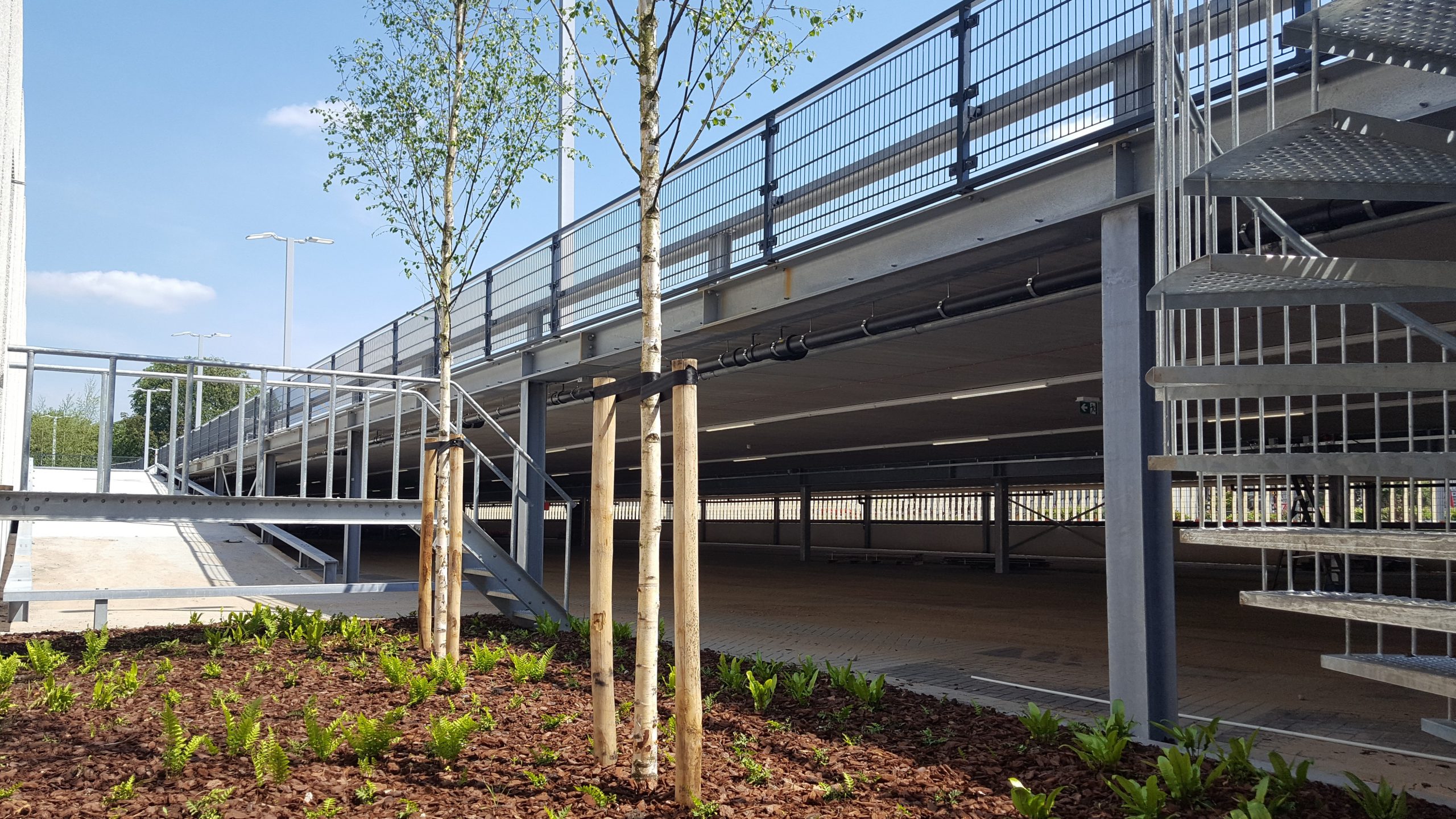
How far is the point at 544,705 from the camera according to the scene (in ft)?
22.4

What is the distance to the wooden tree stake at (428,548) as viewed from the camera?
29.2 feet

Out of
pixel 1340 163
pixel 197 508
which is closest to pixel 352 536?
pixel 197 508

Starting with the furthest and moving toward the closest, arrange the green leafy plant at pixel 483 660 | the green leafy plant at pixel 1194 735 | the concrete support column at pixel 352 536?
the concrete support column at pixel 352 536 < the green leafy plant at pixel 483 660 < the green leafy plant at pixel 1194 735

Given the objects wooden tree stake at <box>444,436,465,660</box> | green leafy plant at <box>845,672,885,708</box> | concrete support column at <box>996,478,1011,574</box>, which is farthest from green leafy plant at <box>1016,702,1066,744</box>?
concrete support column at <box>996,478,1011,574</box>

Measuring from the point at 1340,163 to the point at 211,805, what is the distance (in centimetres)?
527

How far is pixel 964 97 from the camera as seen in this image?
7.99 metres

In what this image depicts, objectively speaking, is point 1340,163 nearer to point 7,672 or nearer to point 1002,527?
point 7,672

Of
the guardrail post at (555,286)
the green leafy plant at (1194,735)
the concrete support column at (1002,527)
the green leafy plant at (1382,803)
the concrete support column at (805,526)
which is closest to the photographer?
the green leafy plant at (1382,803)

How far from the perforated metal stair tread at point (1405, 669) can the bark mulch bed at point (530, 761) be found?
69 centimetres

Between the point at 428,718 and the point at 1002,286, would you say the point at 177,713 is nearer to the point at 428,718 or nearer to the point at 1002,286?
the point at 428,718

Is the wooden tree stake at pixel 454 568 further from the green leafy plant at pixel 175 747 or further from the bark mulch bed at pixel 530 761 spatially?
the green leafy plant at pixel 175 747

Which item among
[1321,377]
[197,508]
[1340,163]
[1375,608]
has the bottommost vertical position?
[1375,608]

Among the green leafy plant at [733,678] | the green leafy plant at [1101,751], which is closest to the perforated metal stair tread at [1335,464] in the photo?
the green leafy plant at [1101,751]

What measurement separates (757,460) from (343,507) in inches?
816
